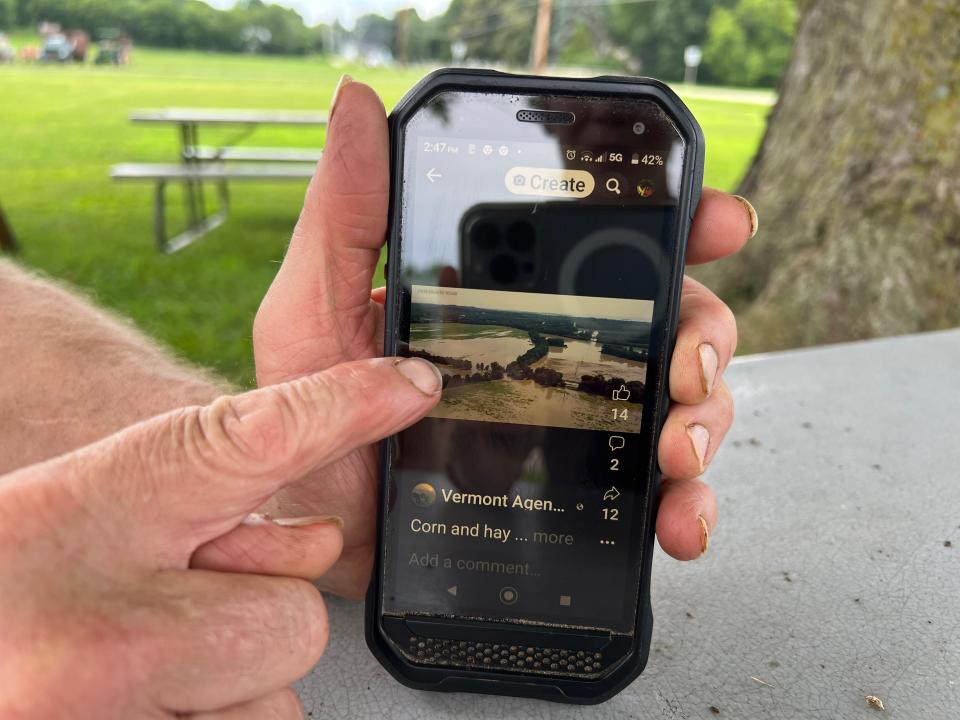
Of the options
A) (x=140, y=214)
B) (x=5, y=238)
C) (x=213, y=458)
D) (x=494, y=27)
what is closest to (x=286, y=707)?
(x=213, y=458)

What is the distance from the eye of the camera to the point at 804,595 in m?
0.75

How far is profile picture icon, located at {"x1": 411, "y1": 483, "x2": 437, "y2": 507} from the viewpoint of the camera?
74 cm

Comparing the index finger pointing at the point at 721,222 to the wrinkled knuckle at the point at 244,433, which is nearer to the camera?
the wrinkled knuckle at the point at 244,433

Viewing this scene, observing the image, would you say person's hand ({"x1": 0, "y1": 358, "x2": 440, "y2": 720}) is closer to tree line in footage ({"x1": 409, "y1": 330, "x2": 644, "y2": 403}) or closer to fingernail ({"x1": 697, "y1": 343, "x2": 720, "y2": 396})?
tree line in footage ({"x1": 409, "y1": 330, "x2": 644, "y2": 403})

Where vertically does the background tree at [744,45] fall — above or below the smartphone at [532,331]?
above

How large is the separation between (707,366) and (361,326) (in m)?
0.37

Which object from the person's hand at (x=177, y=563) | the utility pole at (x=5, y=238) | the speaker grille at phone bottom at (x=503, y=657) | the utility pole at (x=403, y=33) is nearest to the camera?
the person's hand at (x=177, y=563)

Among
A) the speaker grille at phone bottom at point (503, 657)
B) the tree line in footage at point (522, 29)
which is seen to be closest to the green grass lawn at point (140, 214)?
the speaker grille at phone bottom at point (503, 657)

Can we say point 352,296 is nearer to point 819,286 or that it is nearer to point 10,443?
point 10,443

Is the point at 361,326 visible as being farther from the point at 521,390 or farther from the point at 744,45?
the point at 744,45

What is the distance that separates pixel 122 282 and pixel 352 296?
3.79 meters

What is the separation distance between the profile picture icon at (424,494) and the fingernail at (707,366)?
0.91 feet

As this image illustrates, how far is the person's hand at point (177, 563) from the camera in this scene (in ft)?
1.51

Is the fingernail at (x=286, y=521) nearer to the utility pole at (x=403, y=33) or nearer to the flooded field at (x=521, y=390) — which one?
the flooded field at (x=521, y=390)
